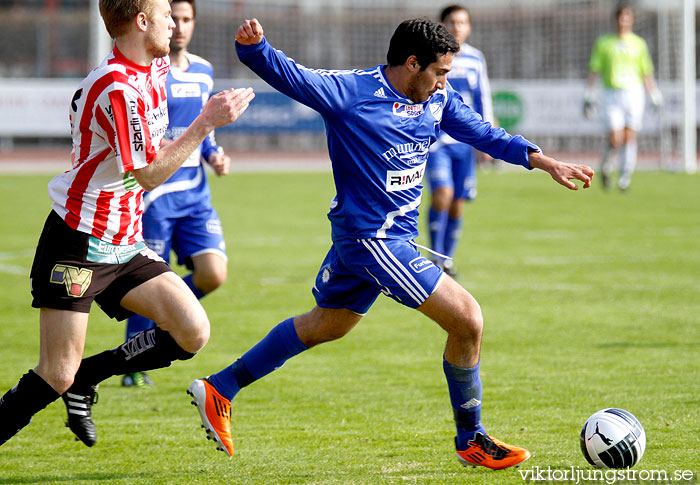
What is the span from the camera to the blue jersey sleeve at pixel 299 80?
4156 millimetres

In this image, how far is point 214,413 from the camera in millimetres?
4438

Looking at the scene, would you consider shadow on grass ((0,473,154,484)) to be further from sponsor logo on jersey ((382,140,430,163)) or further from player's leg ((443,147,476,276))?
player's leg ((443,147,476,276))

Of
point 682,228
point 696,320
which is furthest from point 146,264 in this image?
point 682,228

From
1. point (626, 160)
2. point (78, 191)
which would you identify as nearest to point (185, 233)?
point (78, 191)

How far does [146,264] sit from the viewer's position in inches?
167

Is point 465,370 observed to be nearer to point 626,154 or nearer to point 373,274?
point 373,274

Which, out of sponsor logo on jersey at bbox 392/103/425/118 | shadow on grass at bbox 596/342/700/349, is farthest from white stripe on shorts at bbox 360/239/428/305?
shadow on grass at bbox 596/342/700/349

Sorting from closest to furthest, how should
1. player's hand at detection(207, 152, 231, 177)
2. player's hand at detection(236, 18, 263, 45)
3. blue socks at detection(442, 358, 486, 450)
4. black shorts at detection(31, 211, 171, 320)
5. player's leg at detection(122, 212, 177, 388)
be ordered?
black shorts at detection(31, 211, 171, 320)
player's hand at detection(236, 18, 263, 45)
blue socks at detection(442, 358, 486, 450)
player's hand at detection(207, 152, 231, 177)
player's leg at detection(122, 212, 177, 388)

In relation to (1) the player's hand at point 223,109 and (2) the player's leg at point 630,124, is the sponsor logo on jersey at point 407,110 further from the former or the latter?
(2) the player's leg at point 630,124

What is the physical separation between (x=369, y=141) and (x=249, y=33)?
0.70 meters

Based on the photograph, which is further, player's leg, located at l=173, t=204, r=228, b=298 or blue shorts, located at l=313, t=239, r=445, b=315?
player's leg, located at l=173, t=204, r=228, b=298

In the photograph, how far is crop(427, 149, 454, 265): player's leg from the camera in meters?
9.64

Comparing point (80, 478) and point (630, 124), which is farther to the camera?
point (630, 124)

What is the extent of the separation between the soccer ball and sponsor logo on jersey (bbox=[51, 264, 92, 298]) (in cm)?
222
